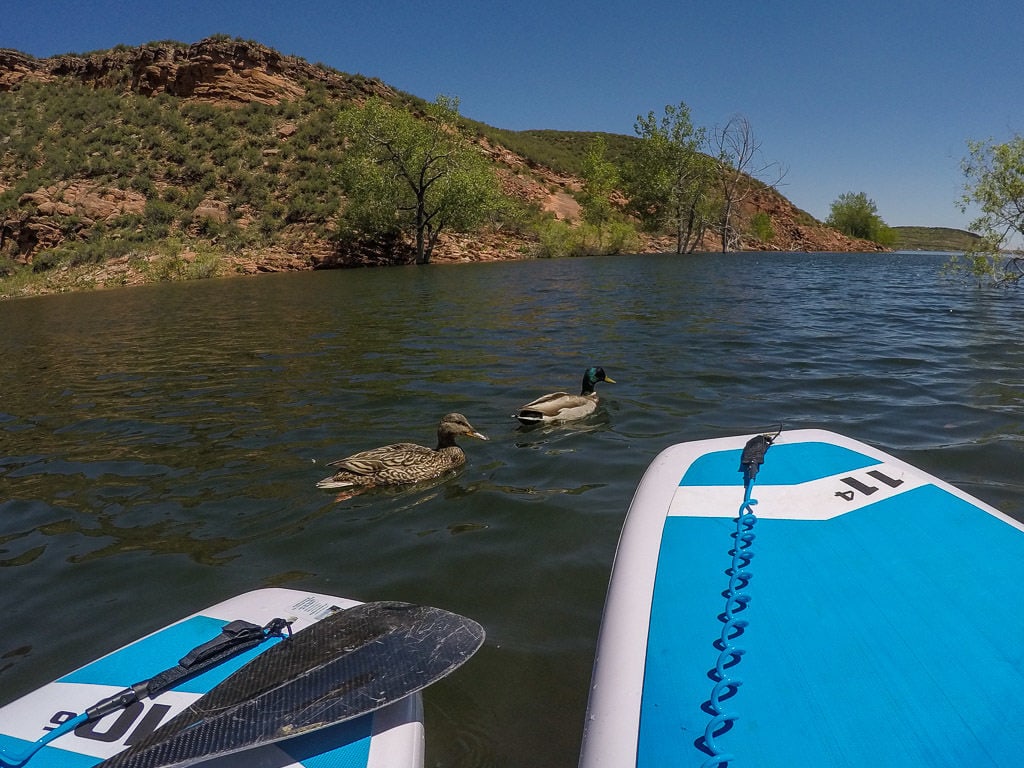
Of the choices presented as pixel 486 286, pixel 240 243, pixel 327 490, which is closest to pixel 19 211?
pixel 240 243

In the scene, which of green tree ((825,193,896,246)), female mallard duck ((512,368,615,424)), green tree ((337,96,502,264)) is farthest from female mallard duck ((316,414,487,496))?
green tree ((825,193,896,246))

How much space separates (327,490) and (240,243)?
1427 inches

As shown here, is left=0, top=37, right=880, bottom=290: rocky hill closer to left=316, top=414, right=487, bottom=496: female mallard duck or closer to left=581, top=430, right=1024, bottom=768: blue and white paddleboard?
left=316, top=414, right=487, bottom=496: female mallard duck

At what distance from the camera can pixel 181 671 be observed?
2.21m

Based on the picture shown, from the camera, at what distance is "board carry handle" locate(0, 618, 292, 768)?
1916 mm

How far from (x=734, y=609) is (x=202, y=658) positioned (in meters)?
1.97

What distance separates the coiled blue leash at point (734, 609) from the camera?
178 centimetres

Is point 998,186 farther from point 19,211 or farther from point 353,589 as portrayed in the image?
point 19,211

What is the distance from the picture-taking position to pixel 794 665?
1999 millimetres

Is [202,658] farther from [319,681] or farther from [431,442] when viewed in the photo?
[431,442]

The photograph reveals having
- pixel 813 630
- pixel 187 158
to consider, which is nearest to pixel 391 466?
pixel 813 630

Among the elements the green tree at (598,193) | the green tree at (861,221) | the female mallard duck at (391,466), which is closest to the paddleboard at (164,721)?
the female mallard duck at (391,466)

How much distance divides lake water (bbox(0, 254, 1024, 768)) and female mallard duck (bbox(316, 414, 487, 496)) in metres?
0.18

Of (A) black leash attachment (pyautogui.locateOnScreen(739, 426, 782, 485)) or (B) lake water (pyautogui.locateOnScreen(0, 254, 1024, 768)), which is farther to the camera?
(B) lake water (pyautogui.locateOnScreen(0, 254, 1024, 768))
